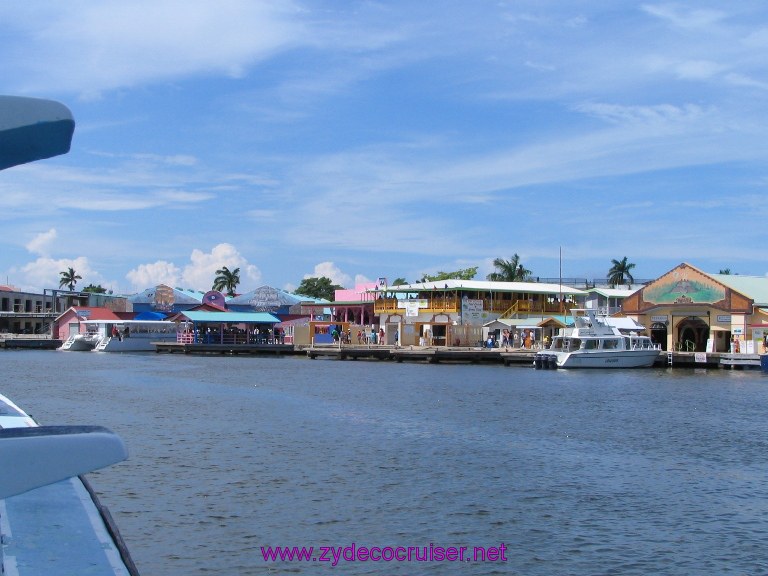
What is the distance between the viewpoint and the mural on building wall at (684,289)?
2343 inches

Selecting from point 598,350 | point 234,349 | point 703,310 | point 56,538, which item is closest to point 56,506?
point 56,538

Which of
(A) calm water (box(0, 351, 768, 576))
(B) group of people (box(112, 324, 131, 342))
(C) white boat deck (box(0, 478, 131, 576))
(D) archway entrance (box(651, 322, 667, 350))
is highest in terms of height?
(D) archway entrance (box(651, 322, 667, 350))

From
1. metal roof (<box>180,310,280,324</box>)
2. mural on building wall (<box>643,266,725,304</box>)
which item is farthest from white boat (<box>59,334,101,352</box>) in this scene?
mural on building wall (<box>643,266,725,304</box>)

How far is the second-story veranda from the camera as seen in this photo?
75188 millimetres

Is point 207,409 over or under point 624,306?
under

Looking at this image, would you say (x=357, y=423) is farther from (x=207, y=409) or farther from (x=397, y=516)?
(x=397, y=516)

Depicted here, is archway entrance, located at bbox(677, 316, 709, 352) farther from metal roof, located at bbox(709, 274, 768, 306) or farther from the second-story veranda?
the second-story veranda

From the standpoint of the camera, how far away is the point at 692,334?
65.9m

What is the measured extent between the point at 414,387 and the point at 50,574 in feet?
115

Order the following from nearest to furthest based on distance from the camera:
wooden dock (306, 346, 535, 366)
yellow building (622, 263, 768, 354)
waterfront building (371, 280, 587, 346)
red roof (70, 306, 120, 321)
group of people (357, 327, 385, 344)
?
yellow building (622, 263, 768, 354) → wooden dock (306, 346, 535, 366) → waterfront building (371, 280, 587, 346) → group of people (357, 327, 385, 344) → red roof (70, 306, 120, 321)

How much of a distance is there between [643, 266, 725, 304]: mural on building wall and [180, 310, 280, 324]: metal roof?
39.2 metres

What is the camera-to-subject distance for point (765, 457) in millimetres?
21859

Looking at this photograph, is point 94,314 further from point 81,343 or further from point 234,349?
point 234,349

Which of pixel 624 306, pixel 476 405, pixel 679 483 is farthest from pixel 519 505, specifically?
pixel 624 306
